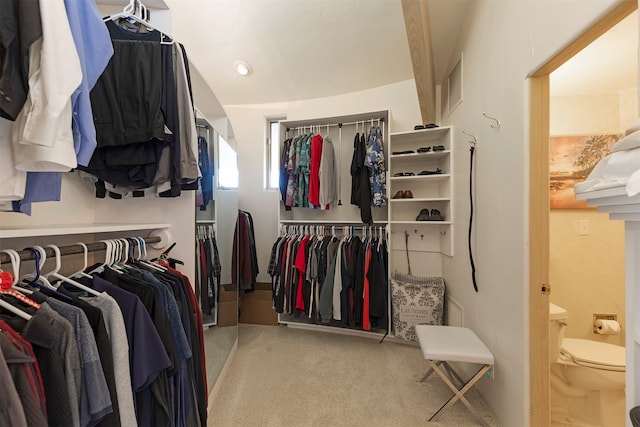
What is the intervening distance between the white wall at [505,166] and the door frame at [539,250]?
3 cm

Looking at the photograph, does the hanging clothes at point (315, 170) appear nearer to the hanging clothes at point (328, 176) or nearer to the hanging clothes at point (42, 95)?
the hanging clothes at point (328, 176)

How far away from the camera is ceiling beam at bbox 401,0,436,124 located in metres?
1.50

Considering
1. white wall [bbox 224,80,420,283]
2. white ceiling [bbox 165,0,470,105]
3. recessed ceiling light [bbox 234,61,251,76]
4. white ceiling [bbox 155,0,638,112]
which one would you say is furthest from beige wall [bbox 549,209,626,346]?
recessed ceiling light [bbox 234,61,251,76]

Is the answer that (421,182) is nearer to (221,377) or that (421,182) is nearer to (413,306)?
(413,306)

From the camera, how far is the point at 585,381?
159 centimetres

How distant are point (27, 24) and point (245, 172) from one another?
296 centimetres

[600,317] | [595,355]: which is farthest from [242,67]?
[600,317]

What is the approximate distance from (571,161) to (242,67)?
129 inches

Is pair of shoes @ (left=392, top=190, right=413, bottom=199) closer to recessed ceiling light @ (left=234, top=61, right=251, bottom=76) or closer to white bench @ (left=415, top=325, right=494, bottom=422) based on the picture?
white bench @ (left=415, top=325, right=494, bottom=422)

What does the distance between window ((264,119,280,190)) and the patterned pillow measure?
1.99m

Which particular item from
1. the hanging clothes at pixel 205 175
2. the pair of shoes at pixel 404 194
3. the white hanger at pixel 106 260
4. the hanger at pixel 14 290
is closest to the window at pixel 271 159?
the hanging clothes at pixel 205 175

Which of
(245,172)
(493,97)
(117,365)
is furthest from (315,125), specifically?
(117,365)

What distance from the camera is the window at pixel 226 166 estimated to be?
2.18 metres

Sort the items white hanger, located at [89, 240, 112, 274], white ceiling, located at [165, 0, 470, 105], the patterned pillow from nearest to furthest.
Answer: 1. white hanger, located at [89, 240, 112, 274]
2. white ceiling, located at [165, 0, 470, 105]
3. the patterned pillow
